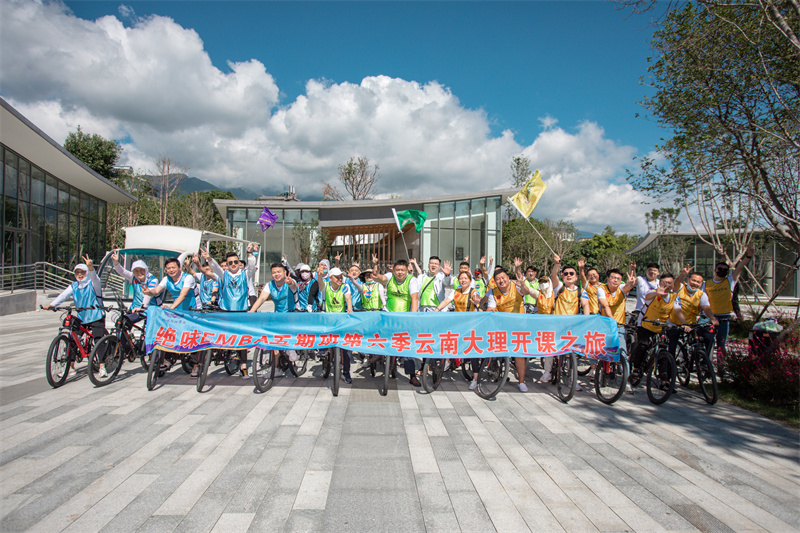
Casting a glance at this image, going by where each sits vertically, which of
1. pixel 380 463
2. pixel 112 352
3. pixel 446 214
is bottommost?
pixel 380 463

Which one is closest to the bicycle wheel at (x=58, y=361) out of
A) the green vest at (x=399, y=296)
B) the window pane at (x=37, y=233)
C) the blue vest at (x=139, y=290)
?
the blue vest at (x=139, y=290)

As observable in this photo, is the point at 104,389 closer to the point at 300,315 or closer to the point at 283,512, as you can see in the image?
the point at 300,315

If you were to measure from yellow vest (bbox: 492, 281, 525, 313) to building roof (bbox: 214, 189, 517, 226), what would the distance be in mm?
20956

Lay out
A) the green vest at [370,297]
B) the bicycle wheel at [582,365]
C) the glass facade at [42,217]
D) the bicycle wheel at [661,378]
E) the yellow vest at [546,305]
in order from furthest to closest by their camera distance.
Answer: the glass facade at [42,217], the green vest at [370,297], the bicycle wheel at [582,365], the yellow vest at [546,305], the bicycle wheel at [661,378]

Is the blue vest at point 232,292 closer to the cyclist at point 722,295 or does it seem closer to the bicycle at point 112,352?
the bicycle at point 112,352

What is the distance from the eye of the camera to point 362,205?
2873 centimetres

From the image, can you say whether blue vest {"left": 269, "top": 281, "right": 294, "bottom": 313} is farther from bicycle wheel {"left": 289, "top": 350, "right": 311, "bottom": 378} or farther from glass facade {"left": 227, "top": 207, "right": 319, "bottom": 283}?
glass facade {"left": 227, "top": 207, "right": 319, "bottom": 283}

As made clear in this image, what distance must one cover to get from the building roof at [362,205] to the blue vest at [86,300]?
21.5m

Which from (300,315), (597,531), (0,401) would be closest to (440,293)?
(300,315)

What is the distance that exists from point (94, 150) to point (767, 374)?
1652 inches

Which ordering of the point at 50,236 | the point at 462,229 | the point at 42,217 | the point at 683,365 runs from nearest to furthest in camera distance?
the point at 683,365
the point at 42,217
the point at 50,236
the point at 462,229

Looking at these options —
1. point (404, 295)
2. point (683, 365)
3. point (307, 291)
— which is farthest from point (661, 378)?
point (307, 291)

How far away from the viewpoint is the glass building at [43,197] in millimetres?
18406

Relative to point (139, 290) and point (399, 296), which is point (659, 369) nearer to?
point (399, 296)
